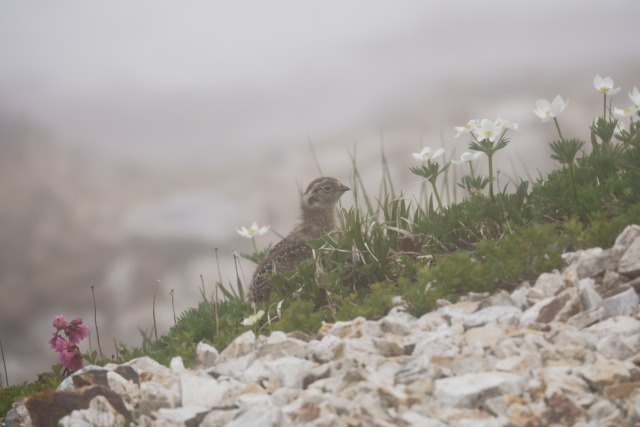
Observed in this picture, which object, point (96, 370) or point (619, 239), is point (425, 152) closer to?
point (619, 239)

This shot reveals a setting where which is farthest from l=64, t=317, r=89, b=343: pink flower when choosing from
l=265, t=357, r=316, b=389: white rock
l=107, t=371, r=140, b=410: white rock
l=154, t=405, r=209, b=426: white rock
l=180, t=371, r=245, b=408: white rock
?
l=265, t=357, r=316, b=389: white rock

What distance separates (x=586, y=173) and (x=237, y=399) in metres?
4.03

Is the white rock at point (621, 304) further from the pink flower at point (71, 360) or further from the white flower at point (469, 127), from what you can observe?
the pink flower at point (71, 360)

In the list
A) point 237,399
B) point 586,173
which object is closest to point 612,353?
point 237,399

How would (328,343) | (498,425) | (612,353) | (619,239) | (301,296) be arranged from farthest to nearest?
(301,296), (619,239), (328,343), (612,353), (498,425)

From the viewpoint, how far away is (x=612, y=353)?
4215 mm

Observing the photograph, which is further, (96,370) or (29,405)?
(96,370)

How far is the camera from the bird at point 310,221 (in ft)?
26.9

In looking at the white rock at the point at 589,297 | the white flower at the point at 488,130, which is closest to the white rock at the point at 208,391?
the white rock at the point at 589,297

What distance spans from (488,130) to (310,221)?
3.06 metres

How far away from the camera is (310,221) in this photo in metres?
9.24

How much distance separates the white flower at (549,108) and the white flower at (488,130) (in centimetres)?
38

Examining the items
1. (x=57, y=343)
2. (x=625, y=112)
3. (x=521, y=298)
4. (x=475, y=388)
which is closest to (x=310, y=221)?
(x=57, y=343)

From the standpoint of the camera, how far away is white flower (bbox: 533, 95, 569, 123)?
625 centimetres
